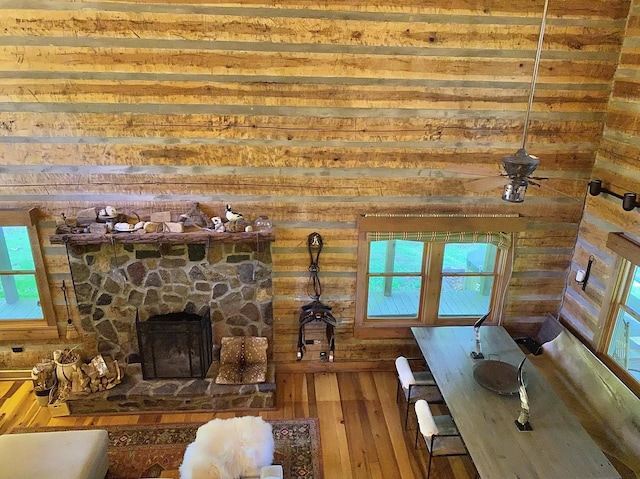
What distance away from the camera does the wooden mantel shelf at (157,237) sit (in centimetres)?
463

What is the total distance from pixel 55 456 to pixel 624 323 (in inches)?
201

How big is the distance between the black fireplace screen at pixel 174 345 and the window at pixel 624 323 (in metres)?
3.99

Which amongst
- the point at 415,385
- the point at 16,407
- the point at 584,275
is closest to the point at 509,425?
the point at 415,385

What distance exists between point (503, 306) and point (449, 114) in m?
2.28

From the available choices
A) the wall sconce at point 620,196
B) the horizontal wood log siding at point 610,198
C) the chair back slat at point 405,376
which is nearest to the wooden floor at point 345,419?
the chair back slat at point 405,376

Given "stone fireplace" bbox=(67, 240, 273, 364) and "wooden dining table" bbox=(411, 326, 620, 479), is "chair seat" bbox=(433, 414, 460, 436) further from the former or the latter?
"stone fireplace" bbox=(67, 240, 273, 364)

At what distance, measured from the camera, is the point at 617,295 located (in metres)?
4.56

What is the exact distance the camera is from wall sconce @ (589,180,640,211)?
4.18m

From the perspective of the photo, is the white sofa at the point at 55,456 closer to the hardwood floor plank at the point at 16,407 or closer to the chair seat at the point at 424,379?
the hardwood floor plank at the point at 16,407

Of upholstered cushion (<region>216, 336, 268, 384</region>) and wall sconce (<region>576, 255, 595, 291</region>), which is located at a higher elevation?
wall sconce (<region>576, 255, 595, 291</region>)

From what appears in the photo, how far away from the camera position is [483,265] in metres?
5.52

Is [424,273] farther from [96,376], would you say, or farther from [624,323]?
[96,376]

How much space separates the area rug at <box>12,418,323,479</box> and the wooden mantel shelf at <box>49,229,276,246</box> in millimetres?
1823

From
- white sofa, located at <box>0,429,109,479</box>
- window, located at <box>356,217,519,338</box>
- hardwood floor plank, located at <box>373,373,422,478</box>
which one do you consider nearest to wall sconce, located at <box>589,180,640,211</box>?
window, located at <box>356,217,519,338</box>
